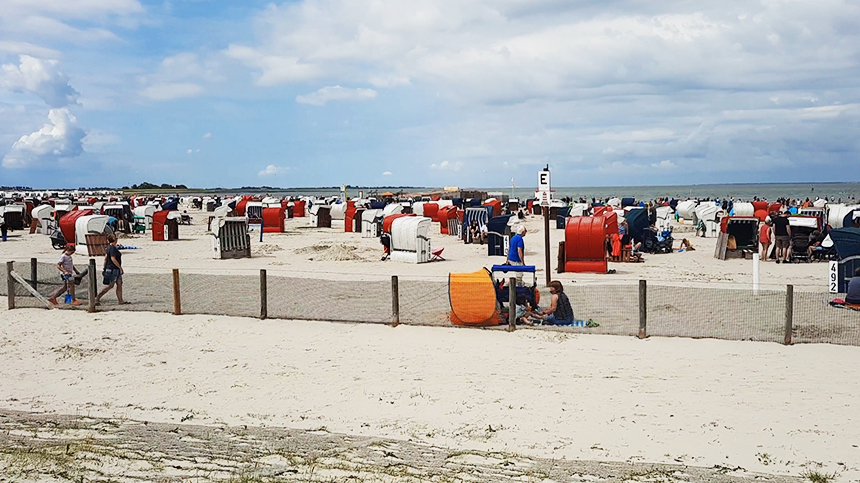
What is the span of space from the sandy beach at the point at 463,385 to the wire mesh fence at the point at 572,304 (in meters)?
0.55

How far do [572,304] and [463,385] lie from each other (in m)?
6.06

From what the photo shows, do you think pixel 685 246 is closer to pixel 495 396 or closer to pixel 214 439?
pixel 495 396

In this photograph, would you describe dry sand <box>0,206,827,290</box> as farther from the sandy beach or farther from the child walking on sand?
the sandy beach

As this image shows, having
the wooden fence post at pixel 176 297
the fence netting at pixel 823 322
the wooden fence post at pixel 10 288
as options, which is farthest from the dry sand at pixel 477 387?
the wooden fence post at pixel 10 288

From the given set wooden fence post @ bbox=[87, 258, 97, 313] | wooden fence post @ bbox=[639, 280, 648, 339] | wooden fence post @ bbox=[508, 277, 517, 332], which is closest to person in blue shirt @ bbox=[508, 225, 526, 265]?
wooden fence post @ bbox=[508, 277, 517, 332]

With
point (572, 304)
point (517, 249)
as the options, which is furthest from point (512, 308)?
point (517, 249)

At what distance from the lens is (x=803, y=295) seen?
52.7 ft

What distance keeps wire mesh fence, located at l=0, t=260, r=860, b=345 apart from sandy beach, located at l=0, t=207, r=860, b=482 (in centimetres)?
55

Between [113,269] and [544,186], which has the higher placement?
[544,186]

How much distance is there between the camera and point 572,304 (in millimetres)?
15266

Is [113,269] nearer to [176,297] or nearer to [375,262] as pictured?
[176,297]

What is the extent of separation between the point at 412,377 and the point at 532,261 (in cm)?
1670

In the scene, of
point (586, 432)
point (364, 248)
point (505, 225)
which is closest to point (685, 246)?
point (505, 225)

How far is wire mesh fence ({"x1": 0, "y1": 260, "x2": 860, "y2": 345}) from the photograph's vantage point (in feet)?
40.6
